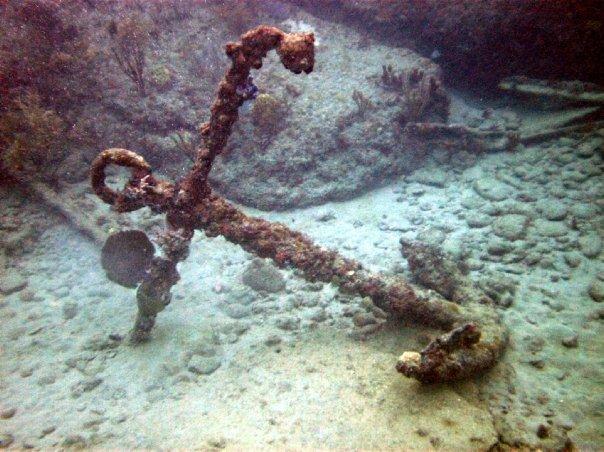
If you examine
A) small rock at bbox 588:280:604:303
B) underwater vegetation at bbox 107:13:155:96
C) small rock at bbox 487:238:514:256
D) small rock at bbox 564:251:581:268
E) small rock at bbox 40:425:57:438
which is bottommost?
small rock at bbox 40:425:57:438

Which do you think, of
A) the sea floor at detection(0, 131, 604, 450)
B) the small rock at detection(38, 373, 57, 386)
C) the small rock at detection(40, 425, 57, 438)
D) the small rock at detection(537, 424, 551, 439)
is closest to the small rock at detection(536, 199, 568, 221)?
the sea floor at detection(0, 131, 604, 450)

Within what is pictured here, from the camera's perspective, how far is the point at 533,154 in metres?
6.41

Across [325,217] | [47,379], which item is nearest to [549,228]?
[325,217]

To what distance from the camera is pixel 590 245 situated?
184 inches

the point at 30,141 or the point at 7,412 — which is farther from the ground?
the point at 30,141

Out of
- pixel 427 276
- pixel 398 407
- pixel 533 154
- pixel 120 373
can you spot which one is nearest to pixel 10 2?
pixel 120 373

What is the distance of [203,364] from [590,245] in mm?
5126

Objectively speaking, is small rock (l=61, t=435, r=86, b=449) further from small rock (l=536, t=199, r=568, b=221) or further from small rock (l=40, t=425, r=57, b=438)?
small rock (l=536, t=199, r=568, b=221)

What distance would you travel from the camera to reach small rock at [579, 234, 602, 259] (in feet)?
15.1

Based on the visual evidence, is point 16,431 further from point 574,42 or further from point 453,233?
point 574,42

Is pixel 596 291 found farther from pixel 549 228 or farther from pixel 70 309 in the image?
→ pixel 70 309

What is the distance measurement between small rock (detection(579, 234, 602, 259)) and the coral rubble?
1.83 meters

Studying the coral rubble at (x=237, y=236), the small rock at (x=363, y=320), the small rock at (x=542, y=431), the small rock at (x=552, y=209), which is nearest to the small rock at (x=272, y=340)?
the coral rubble at (x=237, y=236)

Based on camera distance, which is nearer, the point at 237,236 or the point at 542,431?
the point at 542,431
